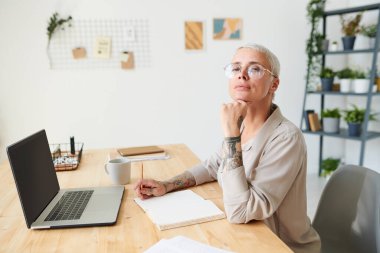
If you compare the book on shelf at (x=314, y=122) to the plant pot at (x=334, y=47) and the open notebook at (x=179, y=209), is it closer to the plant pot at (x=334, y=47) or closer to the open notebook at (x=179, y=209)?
the plant pot at (x=334, y=47)

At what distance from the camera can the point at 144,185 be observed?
1225 mm

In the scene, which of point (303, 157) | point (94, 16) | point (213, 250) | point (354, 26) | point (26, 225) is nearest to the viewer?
point (213, 250)

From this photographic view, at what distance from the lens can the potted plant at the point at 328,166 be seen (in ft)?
11.6

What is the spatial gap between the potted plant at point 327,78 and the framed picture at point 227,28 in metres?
0.90

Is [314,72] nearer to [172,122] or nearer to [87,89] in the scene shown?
[172,122]

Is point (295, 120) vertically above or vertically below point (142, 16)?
below

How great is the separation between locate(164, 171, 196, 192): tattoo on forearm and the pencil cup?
0.19 m

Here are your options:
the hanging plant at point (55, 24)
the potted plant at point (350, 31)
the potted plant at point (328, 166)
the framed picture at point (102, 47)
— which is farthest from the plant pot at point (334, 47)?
the hanging plant at point (55, 24)

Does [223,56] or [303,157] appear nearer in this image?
[303,157]

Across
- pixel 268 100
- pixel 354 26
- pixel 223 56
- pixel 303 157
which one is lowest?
pixel 303 157

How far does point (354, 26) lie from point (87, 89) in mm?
2490

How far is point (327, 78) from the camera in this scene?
Result: 129 inches

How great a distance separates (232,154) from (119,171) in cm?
51

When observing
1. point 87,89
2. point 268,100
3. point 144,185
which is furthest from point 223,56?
point 144,185
